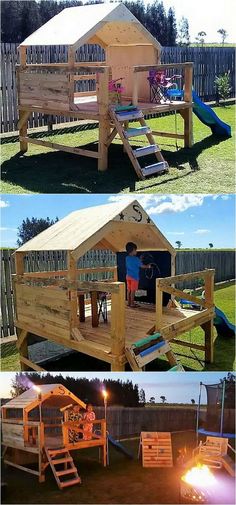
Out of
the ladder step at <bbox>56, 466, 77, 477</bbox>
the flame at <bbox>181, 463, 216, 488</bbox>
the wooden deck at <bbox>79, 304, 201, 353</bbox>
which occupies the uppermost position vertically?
the wooden deck at <bbox>79, 304, 201, 353</bbox>

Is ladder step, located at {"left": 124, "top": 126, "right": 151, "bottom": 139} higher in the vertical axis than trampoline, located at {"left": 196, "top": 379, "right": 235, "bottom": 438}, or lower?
higher

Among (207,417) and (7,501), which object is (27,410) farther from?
(207,417)

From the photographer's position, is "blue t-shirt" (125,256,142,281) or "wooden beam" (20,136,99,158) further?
"wooden beam" (20,136,99,158)

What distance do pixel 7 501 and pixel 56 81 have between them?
2853 millimetres

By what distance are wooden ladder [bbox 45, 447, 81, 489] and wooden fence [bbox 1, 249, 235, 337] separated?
3.06ft

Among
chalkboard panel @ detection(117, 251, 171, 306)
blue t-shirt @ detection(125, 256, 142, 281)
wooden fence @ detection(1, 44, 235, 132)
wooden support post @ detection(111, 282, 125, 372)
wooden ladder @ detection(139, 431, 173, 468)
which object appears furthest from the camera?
wooden fence @ detection(1, 44, 235, 132)

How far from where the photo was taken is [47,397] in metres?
3.24

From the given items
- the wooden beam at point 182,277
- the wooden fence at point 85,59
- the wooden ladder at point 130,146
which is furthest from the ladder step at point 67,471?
the wooden fence at point 85,59

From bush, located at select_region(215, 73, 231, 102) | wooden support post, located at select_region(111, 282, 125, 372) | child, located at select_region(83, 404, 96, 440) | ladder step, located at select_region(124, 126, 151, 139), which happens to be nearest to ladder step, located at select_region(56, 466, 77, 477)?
child, located at select_region(83, 404, 96, 440)

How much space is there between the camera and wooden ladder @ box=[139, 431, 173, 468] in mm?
3320

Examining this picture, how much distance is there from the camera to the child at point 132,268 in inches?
150

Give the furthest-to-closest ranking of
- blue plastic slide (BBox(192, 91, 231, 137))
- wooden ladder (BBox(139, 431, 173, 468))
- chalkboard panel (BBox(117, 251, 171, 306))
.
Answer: blue plastic slide (BBox(192, 91, 231, 137))
chalkboard panel (BBox(117, 251, 171, 306))
wooden ladder (BBox(139, 431, 173, 468))

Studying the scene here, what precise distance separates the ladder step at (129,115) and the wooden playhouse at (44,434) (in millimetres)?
1986

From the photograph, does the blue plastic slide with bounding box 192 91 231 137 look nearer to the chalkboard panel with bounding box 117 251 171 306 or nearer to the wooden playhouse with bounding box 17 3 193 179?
the wooden playhouse with bounding box 17 3 193 179
